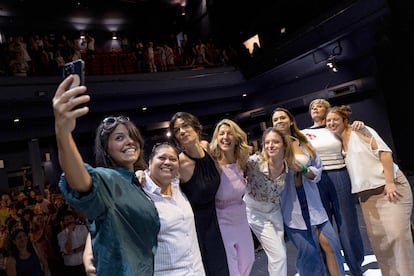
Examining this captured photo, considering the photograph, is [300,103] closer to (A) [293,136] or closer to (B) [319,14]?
(B) [319,14]

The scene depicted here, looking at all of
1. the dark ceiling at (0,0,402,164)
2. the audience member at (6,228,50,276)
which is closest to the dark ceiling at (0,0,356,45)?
the dark ceiling at (0,0,402,164)

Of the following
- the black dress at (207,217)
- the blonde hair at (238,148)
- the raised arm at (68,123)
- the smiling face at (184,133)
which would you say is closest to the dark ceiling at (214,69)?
the blonde hair at (238,148)

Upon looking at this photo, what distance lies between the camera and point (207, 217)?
216 cm

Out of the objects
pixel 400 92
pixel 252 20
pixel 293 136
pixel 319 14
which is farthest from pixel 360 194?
pixel 252 20

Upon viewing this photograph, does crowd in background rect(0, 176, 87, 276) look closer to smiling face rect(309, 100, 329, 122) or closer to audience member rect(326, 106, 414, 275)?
smiling face rect(309, 100, 329, 122)

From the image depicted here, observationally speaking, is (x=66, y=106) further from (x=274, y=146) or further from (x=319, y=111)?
(x=319, y=111)

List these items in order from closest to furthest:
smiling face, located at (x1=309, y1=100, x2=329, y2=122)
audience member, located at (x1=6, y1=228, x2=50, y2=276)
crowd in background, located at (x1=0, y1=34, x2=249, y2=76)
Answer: smiling face, located at (x1=309, y1=100, x2=329, y2=122)
audience member, located at (x1=6, y1=228, x2=50, y2=276)
crowd in background, located at (x1=0, y1=34, x2=249, y2=76)

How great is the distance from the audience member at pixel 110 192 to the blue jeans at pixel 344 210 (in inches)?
80.3

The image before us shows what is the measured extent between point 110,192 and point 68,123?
1.16ft

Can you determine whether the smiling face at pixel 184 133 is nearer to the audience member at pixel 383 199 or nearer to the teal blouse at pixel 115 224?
the teal blouse at pixel 115 224

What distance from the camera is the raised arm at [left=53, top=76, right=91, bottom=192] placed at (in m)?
0.97

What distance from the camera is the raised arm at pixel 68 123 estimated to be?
38.1 inches

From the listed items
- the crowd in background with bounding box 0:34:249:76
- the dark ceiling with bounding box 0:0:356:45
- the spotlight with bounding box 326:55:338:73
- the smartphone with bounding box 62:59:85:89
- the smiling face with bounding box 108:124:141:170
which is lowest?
the smiling face with bounding box 108:124:141:170

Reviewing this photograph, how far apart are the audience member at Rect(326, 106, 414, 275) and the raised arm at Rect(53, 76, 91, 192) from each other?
2229mm
